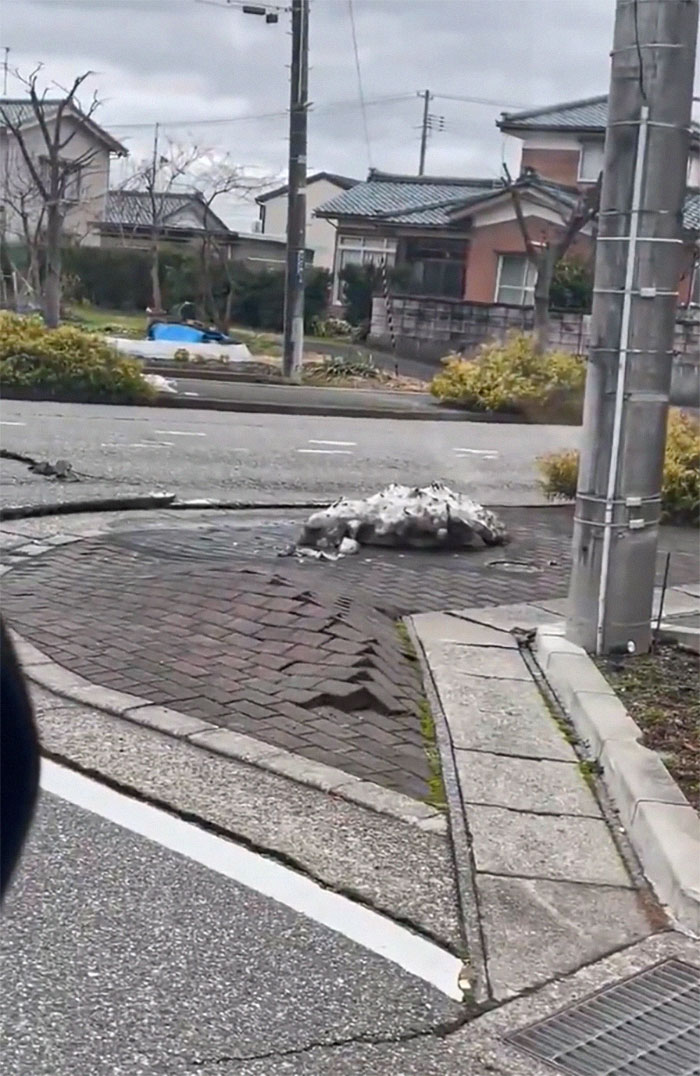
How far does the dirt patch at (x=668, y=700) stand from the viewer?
15.4 ft

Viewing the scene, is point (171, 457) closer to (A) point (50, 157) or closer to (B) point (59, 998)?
(B) point (59, 998)

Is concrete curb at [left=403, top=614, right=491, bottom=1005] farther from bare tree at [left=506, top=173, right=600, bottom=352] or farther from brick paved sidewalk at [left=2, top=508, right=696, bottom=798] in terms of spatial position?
bare tree at [left=506, top=173, right=600, bottom=352]

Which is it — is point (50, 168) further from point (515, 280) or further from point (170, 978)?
point (170, 978)

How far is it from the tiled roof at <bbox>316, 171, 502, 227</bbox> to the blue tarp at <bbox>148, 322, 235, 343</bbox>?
127 inches

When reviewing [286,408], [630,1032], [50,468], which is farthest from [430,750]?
[286,408]

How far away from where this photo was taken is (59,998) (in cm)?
304

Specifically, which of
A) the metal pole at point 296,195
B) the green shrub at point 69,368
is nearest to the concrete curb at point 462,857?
the green shrub at point 69,368

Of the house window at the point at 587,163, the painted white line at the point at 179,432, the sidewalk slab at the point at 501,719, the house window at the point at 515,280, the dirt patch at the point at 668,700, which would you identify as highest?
the house window at the point at 587,163

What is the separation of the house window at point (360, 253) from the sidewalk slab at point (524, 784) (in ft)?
52.7

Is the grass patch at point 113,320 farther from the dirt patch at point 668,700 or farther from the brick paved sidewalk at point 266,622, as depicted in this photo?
the dirt patch at point 668,700

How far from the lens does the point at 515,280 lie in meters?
19.8

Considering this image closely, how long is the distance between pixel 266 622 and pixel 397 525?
2.33m

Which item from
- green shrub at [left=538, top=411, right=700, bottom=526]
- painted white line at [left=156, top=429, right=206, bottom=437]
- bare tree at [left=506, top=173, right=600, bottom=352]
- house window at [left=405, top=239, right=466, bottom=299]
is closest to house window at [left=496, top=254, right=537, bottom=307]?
bare tree at [left=506, top=173, right=600, bottom=352]

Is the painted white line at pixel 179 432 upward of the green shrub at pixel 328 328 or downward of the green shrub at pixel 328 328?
downward
